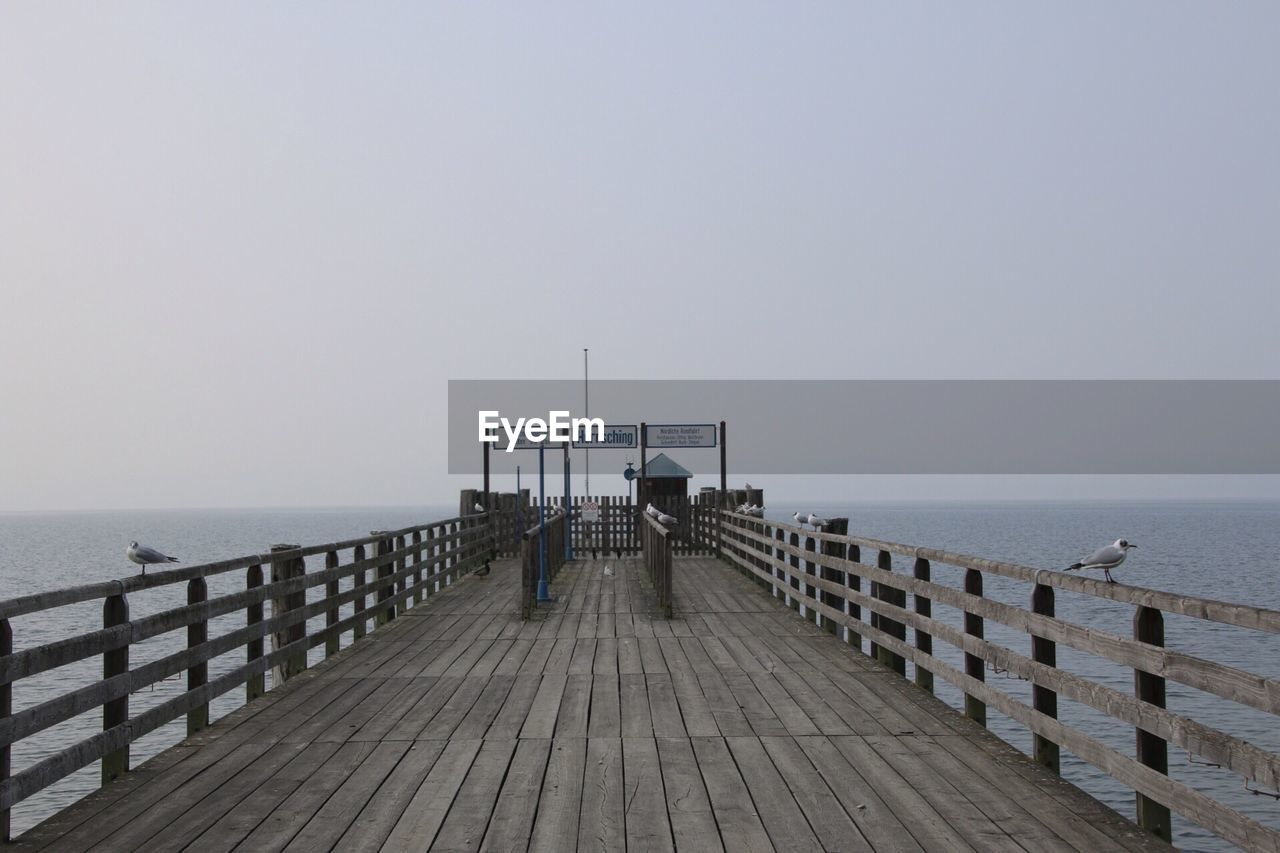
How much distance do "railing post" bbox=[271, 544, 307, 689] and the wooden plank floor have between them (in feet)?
0.64

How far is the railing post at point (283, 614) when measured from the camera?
377 inches

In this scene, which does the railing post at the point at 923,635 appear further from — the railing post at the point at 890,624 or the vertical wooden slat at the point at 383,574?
the vertical wooden slat at the point at 383,574

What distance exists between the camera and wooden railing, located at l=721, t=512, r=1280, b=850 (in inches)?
171

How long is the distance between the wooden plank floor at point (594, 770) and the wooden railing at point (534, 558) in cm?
330

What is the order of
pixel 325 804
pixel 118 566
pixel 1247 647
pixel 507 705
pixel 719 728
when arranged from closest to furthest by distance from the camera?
pixel 325 804
pixel 719 728
pixel 507 705
pixel 1247 647
pixel 118 566

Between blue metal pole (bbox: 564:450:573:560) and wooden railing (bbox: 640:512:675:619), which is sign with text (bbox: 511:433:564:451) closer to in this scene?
blue metal pole (bbox: 564:450:573:560)

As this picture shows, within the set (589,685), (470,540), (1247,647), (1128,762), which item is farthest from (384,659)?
(1247,647)

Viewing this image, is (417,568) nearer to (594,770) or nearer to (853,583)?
(853,583)

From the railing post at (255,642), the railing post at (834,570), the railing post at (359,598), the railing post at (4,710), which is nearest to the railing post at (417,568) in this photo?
the railing post at (359,598)

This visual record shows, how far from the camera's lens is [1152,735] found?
514 centimetres

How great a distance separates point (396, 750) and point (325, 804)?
1158 mm

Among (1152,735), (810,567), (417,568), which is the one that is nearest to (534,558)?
(417,568)

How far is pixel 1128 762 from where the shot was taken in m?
5.27

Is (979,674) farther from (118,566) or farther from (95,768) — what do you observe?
(118,566)
